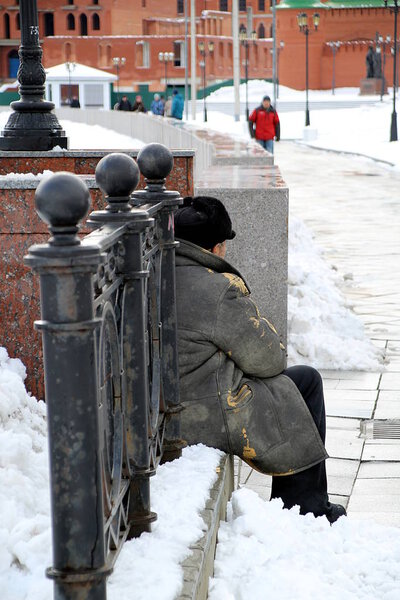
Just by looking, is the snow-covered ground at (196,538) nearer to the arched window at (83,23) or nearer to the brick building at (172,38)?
the brick building at (172,38)

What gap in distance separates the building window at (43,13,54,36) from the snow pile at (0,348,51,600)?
280ft

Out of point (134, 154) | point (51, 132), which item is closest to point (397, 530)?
point (134, 154)

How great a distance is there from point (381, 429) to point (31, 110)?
12.6 ft

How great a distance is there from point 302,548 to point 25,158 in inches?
168

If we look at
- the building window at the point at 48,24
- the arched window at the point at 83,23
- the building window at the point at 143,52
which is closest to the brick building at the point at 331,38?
the building window at the point at 143,52

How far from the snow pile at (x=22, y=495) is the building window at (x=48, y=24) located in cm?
8522

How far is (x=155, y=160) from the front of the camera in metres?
3.47

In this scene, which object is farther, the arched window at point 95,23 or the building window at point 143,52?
the arched window at point 95,23

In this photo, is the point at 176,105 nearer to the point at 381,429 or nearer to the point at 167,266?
the point at 381,429

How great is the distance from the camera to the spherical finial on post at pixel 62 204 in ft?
6.70

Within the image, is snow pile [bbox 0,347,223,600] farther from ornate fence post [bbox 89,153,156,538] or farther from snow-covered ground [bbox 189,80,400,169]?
snow-covered ground [bbox 189,80,400,169]

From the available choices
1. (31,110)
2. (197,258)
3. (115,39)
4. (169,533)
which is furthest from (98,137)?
(115,39)

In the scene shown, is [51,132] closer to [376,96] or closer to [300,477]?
[300,477]

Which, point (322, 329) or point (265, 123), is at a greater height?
point (265, 123)
